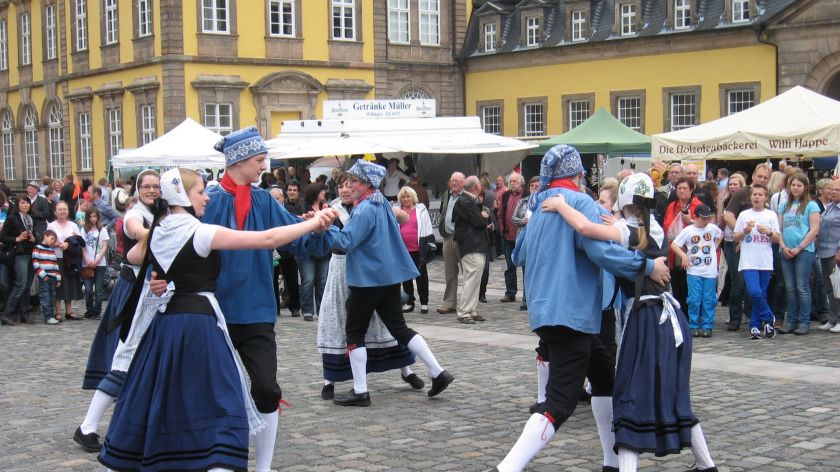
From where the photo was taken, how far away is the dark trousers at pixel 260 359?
5.98 m

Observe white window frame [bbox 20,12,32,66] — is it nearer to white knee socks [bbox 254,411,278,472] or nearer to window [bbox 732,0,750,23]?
window [bbox 732,0,750,23]

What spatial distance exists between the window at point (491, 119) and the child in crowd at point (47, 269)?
2865cm

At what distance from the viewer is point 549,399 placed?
5855 mm

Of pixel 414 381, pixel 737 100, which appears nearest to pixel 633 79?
pixel 737 100

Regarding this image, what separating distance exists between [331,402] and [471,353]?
269cm

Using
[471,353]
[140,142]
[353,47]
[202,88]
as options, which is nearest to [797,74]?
[353,47]

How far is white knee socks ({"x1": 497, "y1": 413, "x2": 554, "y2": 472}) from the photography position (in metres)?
5.72

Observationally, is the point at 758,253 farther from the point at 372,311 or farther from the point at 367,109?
the point at 367,109

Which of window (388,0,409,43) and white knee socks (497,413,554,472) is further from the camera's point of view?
window (388,0,409,43)

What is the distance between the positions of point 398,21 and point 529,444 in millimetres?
37073

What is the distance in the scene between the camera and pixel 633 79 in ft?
123

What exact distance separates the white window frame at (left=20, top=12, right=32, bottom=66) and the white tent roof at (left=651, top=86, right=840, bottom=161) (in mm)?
36726

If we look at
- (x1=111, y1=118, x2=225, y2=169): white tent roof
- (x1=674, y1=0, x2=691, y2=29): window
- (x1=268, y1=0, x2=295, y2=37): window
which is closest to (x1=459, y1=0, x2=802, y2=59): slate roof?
(x1=674, y1=0, x2=691, y2=29): window

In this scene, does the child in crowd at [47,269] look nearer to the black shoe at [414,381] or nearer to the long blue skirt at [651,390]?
the black shoe at [414,381]
